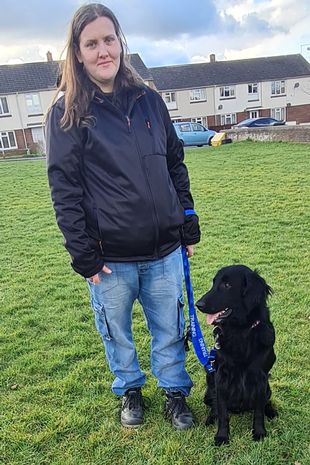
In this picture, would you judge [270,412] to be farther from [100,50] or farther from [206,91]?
[206,91]

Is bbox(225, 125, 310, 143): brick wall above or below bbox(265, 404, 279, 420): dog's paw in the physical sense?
above

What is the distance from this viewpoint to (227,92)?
39531mm

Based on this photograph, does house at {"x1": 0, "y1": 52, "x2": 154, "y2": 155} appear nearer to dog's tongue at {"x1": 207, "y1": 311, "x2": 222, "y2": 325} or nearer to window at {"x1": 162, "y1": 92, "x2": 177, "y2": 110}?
window at {"x1": 162, "y1": 92, "x2": 177, "y2": 110}

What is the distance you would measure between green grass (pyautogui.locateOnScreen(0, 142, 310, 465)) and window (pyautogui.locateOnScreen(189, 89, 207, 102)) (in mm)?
33293

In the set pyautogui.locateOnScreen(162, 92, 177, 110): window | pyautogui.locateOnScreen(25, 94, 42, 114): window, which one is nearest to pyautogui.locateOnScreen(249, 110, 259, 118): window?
pyautogui.locateOnScreen(162, 92, 177, 110): window

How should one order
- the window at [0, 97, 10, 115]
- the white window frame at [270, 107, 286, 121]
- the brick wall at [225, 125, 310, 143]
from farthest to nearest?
the white window frame at [270, 107, 286, 121] < the window at [0, 97, 10, 115] < the brick wall at [225, 125, 310, 143]

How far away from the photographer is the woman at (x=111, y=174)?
210 cm

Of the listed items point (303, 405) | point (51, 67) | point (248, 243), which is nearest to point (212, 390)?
point (303, 405)

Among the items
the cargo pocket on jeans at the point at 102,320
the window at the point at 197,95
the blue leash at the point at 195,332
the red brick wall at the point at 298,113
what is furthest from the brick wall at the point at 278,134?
the red brick wall at the point at 298,113

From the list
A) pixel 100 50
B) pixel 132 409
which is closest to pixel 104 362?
pixel 132 409

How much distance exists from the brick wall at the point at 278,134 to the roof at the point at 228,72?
68.7ft

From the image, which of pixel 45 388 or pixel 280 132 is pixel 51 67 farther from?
pixel 45 388

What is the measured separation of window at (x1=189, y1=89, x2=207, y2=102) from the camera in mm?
38750

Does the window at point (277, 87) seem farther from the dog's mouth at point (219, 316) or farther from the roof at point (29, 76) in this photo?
the dog's mouth at point (219, 316)
